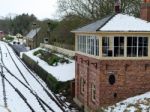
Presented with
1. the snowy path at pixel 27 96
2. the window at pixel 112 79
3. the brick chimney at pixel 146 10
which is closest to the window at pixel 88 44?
the window at pixel 112 79

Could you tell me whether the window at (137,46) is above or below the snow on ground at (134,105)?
above

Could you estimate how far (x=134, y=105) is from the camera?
65.5 ft

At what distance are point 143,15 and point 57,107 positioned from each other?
8214mm

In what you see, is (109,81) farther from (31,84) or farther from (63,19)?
(63,19)

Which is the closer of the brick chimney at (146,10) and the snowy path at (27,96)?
the snowy path at (27,96)

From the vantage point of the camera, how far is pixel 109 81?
22.9 meters

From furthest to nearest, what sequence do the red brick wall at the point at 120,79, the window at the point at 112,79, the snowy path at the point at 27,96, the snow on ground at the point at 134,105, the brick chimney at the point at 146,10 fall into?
the brick chimney at the point at 146,10 → the snowy path at the point at 27,96 → the window at the point at 112,79 → the red brick wall at the point at 120,79 → the snow on ground at the point at 134,105

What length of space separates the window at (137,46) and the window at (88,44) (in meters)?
1.76

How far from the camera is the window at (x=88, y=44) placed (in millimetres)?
23672

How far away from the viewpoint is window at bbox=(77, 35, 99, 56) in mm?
23672

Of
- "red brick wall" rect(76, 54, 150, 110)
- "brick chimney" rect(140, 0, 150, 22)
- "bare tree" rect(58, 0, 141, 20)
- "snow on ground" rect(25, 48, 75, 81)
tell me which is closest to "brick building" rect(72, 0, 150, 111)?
"red brick wall" rect(76, 54, 150, 110)

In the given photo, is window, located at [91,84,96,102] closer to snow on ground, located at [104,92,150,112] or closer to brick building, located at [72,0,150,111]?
brick building, located at [72,0,150,111]

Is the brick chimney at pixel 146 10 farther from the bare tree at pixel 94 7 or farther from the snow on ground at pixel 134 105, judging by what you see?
the bare tree at pixel 94 7

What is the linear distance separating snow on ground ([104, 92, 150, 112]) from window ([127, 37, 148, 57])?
2.25m
